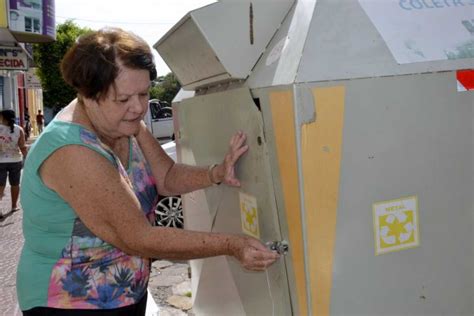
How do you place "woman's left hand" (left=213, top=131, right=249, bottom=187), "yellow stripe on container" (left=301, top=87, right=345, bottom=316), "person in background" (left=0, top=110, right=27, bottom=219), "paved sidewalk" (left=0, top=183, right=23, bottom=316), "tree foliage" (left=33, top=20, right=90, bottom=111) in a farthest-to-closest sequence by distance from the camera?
"tree foliage" (left=33, top=20, right=90, bottom=111) → "person in background" (left=0, top=110, right=27, bottom=219) → "paved sidewalk" (left=0, top=183, right=23, bottom=316) → "woman's left hand" (left=213, top=131, right=249, bottom=187) → "yellow stripe on container" (left=301, top=87, right=345, bottom=316)

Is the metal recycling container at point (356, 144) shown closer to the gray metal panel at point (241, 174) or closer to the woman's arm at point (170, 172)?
the gray metal panel at point (241, 174)

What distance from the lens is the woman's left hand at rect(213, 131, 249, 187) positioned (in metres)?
1.76

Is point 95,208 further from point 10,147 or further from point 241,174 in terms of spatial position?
point 10,147

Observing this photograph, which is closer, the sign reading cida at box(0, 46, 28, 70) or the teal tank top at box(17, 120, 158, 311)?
the teal tank top at box(17, 120, 158, 311)

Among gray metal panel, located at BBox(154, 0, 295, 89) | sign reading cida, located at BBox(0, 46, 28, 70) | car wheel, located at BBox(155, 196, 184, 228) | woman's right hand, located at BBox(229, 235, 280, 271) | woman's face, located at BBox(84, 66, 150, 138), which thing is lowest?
car wheel, located at BBox(155, 196, 184, 228)

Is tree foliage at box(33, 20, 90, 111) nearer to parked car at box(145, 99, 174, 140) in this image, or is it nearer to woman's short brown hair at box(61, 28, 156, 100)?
parked car at box(145, 99, 174, 140)

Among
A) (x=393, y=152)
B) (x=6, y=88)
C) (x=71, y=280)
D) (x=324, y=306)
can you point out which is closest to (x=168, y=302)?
(x=71, y=280)

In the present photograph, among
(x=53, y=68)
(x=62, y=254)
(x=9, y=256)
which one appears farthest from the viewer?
(x=53, y=68)

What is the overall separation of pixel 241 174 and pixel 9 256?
415 centimetres

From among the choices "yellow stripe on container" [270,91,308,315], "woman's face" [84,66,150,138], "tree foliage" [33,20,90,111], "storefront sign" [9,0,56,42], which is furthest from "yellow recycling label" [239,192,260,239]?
"tree foliage" [33,20,90,111]

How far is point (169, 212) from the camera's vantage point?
216 inches

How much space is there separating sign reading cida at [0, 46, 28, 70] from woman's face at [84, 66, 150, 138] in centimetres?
1623

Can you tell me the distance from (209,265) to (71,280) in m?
0.89

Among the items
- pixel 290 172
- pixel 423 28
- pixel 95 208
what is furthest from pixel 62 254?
pixel 423 28
